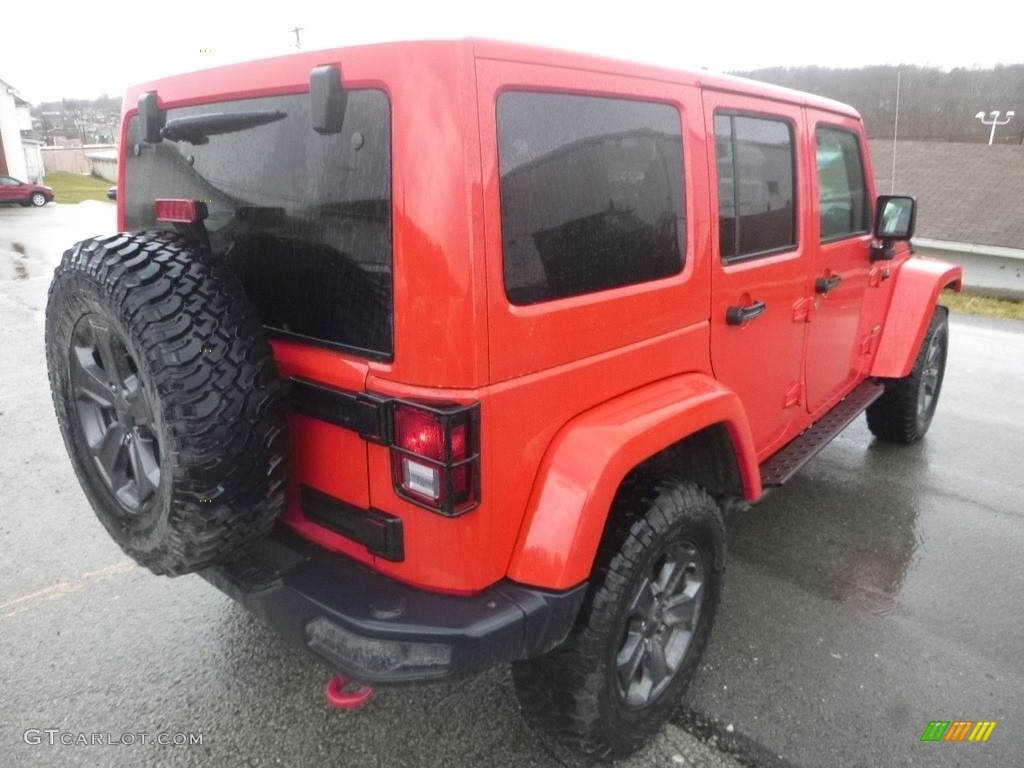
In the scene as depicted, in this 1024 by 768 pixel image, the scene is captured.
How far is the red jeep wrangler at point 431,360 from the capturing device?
5.57 ft

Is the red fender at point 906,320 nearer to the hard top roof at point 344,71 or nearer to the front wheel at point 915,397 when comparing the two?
the front wheel at point 915,397

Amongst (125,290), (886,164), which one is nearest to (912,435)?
(125,290)

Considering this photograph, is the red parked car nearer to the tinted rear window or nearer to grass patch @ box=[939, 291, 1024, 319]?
grass patch @ box=[939, 291, 1024, 319]

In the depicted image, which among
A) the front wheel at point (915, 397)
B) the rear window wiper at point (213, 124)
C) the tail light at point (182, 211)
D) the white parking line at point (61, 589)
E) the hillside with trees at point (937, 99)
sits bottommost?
the white parking line at point (61, 589)

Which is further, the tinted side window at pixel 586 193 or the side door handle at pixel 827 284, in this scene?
the side door handle at pixel 827 284

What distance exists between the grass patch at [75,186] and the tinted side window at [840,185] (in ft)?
107

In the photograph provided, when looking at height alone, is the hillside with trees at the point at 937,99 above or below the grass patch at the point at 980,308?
above

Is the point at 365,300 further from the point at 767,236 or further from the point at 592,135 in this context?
the point at 767,236

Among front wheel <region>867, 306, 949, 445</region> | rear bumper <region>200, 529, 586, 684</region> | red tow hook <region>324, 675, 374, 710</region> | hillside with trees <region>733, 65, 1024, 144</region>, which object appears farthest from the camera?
hillside with trees <region>733, 65, 1024, 144</region>

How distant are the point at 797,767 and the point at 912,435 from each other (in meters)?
3.03

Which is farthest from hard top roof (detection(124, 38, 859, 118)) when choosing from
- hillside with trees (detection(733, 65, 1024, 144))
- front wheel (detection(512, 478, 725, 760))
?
hillside with trees (detection(733, 65, 1024, 144))

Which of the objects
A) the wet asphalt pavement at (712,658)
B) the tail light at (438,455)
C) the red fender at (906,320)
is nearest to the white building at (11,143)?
the wet asphalt pavement at (712,658)

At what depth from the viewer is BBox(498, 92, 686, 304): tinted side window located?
5.76 ft

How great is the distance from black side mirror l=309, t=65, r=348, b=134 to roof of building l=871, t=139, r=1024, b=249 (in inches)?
699
